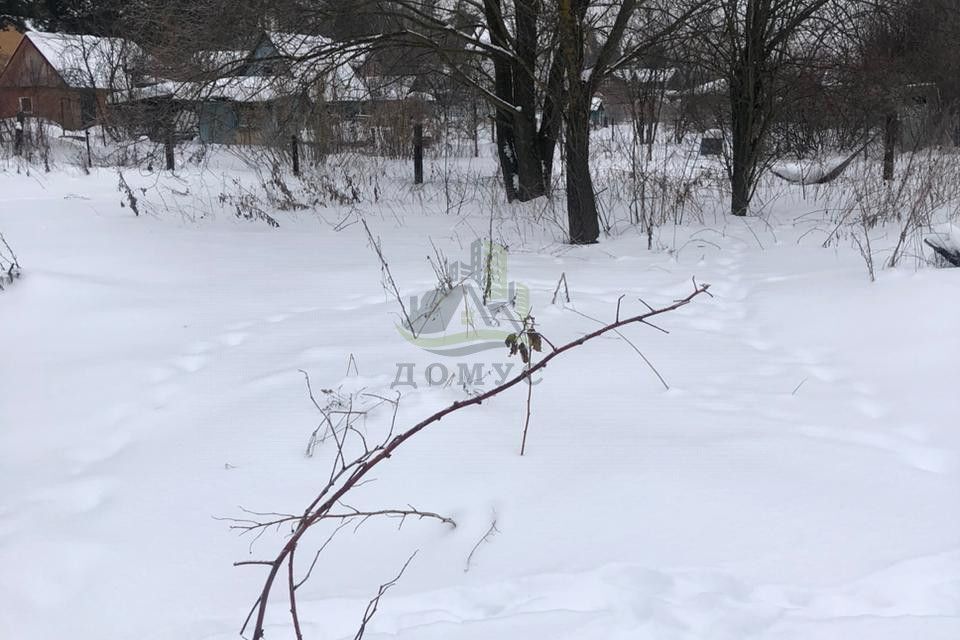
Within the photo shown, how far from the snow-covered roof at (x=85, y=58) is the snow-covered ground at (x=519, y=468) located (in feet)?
40.2

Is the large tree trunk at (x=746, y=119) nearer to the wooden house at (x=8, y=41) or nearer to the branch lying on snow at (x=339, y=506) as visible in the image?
the branch lying on snow at (x=339, y=506)

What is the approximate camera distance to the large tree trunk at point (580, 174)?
653 centimetres

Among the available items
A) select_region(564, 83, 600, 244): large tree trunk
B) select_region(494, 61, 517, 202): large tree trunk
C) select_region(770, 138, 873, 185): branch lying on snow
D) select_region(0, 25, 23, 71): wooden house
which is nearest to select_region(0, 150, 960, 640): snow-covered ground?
select_region(564, 83, 600, 244): large tree trunk

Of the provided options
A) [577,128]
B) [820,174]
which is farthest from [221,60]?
[820,174]

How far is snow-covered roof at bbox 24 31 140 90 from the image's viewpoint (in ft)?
56.0

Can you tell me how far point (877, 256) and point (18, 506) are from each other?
17.1 ft

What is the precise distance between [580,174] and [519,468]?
463 centimetres

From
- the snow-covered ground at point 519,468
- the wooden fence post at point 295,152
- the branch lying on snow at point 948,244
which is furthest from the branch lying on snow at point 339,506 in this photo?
the wooden fence post at point 295,152

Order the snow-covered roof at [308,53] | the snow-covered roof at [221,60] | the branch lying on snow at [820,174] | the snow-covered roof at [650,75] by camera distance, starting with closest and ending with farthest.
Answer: the snow-covered roof at [221,60] → the snow-covered roof at [308,53] → the branch lying on snow at [820,174] → the snow-covered roof at [650,75]

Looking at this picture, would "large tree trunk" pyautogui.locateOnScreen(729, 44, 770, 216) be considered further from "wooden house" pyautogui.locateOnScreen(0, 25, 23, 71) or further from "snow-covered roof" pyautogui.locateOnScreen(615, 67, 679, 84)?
"wooden house" pyautogui.locateOnScreen(0, 25, 23, 71)

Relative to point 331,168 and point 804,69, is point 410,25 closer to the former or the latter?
point 331,168

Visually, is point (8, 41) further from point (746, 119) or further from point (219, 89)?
point (746, 119)

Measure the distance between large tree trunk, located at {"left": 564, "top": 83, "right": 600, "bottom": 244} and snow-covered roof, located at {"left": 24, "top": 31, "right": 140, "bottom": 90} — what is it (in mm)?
10544

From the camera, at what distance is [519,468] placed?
2.38 meters
